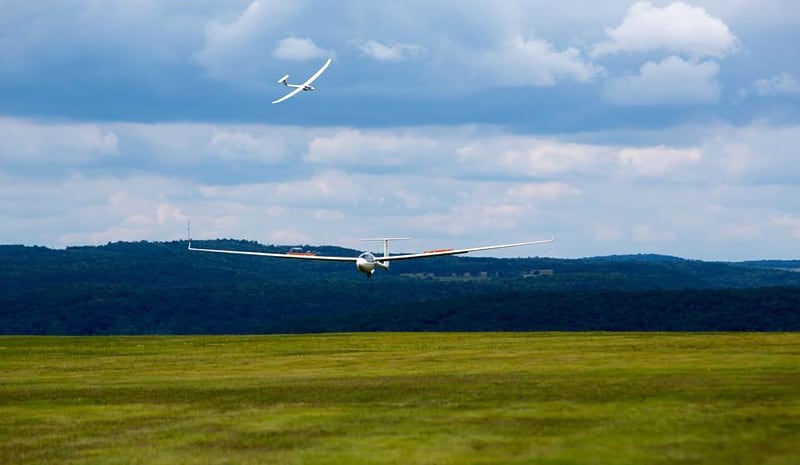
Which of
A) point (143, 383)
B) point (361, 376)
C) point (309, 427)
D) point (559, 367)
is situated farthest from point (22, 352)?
point (309, 427)

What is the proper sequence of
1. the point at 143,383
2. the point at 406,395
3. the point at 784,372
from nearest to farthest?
the point at 406,395, the point at 784,372, the point at 143,383

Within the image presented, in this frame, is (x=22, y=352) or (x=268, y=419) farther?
(x=22, y=352)

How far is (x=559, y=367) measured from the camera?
60.0 m

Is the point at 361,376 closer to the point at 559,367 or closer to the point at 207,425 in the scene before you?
the point at 559,367

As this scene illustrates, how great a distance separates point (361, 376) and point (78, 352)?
99.5 ft

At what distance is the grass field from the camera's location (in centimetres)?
3616

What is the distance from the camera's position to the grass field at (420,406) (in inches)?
1423

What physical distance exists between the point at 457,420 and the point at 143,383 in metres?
22.2

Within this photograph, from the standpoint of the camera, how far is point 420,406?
45500 millimetres

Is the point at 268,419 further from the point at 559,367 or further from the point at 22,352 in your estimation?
the point at 22,352

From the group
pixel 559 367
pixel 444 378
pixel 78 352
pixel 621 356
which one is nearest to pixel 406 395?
→ pixel 444 378

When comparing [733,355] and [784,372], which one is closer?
[784,372]

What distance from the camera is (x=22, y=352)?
8169 cm

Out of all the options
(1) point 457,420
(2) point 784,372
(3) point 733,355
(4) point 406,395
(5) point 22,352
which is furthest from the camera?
(5) point 22,352
